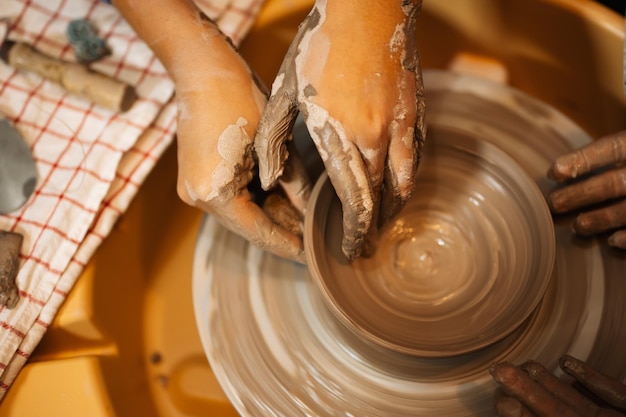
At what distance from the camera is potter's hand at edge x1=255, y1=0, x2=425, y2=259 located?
97 centimetres

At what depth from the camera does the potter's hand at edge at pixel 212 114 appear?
108 cm

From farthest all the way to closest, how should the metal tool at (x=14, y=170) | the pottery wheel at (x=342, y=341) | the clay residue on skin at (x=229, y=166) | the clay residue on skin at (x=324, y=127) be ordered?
the metal tool at (x=14, y=170) → the pottery wheel at (x=342, y=341) → the clay residue on skin at (x=229, y=166) → the clay residue on skin at (x=324, y=127)

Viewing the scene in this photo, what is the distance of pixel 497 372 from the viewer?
106 cm

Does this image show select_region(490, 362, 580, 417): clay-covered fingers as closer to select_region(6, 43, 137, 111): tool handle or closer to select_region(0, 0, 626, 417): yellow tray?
select_region(0, 0, 626, 417): yellow tray

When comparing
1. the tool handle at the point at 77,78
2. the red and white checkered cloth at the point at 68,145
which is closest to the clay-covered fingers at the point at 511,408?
the red and white checkered cloth at the point at 68,145

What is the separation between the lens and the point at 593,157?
1.24 m

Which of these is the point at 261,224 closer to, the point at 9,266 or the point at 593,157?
the point at 9,266

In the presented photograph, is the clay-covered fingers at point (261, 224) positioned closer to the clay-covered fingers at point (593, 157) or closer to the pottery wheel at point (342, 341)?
the pottery wheel at point (342, 341)

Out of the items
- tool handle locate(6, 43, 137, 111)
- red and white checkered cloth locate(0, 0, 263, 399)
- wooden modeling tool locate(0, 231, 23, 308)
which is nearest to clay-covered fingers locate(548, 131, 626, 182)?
red and white checkered cloth locate(0, 0, 263, 399)

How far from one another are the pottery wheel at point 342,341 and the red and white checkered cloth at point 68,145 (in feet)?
0.81

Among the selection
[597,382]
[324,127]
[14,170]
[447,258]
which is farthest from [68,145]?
[597,382]

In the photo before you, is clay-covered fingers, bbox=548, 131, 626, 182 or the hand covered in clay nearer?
the hand covered in clay

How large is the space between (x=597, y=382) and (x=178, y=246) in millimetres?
1044

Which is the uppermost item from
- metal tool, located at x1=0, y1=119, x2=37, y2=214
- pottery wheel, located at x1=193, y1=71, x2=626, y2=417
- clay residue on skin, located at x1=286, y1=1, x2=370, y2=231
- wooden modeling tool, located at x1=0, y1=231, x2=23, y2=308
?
clay residue on skin, located at x1=286, y1=1, x2=370, y2=231
